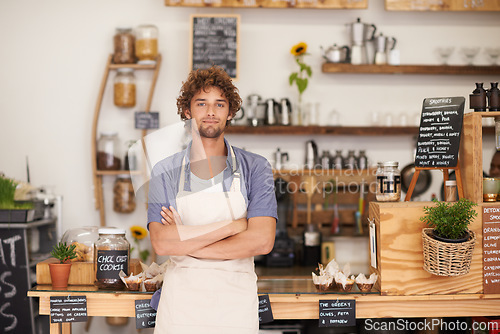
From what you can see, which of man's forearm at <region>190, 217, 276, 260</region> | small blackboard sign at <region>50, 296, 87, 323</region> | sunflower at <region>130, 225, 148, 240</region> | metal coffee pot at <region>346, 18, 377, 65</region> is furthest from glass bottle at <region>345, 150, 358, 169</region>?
small blackboard sign at <region>50, 296, 87, 323</region>

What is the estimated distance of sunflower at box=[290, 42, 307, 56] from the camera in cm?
421

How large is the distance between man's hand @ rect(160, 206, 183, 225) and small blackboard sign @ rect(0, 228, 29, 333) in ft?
5.70

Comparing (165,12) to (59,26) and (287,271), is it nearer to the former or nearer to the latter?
(59,26)

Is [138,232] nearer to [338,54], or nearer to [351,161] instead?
[351,161]

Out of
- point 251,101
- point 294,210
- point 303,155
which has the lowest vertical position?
point 294,210

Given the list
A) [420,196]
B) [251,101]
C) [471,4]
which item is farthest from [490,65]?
[251,101]

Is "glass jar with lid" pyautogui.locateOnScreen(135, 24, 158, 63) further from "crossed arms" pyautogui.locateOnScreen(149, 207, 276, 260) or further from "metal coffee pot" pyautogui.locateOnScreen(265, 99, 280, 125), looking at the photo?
"crossed arms" pyautogui.locateOnScreen(149, 207, 276, 260)

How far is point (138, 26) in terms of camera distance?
422 centimetres

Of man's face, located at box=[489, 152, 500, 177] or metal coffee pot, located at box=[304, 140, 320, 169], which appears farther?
metal coffee pot, located at box=[304, 140, 320, 169]

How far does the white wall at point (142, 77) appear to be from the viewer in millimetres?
4363

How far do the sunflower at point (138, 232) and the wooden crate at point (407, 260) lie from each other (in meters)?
2.35

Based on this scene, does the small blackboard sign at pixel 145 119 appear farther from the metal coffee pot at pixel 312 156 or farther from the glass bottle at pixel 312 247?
the glass bottle at pixel 312 247

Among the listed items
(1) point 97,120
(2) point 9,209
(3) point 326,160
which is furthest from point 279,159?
(2) point 9,209

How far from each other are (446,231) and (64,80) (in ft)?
10.9
